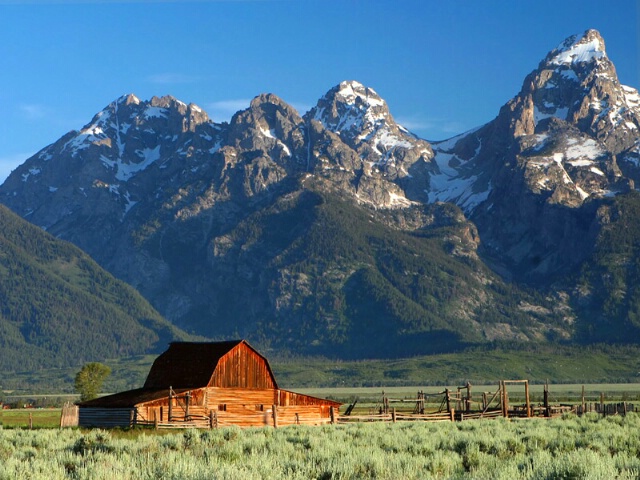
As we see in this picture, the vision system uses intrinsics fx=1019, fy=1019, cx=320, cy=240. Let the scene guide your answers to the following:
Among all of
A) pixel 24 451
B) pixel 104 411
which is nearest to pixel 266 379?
pixel 104 411

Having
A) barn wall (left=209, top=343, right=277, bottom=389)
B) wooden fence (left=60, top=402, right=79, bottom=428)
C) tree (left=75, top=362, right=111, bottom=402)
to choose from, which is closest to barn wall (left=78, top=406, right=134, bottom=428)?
wooden fence (left=60, top=402, right=79, bottom=428)

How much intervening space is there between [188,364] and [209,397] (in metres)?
4.75

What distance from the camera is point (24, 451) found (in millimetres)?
34031

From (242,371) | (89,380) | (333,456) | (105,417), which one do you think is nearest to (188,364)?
(242,371)

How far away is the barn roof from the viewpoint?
72125 mm

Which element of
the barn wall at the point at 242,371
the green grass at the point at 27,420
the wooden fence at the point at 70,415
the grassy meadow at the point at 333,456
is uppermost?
the barn wall at the point at 242,371

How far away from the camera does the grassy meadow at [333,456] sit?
75.2ft

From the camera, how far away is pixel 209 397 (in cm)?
7012

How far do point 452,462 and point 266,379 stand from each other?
162 feet

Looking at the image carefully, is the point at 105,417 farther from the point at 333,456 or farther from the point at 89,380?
the point at 89,380

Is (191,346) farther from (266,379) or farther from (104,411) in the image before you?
(104,411)

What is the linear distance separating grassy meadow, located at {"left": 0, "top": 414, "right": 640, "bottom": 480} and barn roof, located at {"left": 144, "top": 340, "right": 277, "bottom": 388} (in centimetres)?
2879

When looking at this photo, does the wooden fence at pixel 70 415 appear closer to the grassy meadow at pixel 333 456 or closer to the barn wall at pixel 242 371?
the barn wall at pixel 242 371

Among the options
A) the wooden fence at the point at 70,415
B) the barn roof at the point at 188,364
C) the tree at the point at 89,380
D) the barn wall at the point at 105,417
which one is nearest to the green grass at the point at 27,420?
the wooden fence at the point at 70,415
